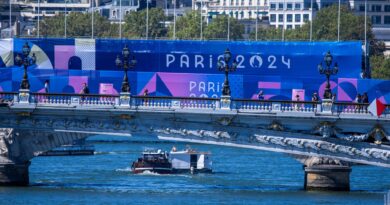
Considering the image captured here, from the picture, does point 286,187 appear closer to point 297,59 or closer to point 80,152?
point 297,59

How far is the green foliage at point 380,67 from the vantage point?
177625mm

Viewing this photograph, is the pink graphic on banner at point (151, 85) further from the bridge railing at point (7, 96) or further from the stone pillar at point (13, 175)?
the bridge railing at point (7, 96)

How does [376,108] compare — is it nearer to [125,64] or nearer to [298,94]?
[125,64]

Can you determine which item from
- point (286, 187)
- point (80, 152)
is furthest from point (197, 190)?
point (80, 152)

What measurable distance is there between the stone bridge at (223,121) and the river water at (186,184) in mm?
2228

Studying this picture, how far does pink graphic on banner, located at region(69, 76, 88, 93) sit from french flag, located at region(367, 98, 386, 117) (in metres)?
18.2

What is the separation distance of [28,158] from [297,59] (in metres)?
13.1

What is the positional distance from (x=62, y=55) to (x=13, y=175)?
839 centimetres

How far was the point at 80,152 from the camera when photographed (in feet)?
484

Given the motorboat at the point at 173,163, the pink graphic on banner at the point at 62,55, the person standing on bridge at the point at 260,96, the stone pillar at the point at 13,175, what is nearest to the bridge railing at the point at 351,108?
the person standing on bridge at the point at 260,96

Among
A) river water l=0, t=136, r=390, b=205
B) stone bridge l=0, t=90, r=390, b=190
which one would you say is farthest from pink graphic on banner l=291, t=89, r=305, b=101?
stone bridge l=0, t=90, r=390, b=190

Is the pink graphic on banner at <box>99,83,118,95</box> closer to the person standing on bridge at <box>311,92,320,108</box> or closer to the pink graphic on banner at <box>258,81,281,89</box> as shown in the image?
the pink graphic on banner at <box>258,81,281,89</box>

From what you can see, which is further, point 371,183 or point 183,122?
point 371,183

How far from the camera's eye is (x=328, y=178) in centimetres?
11225
